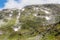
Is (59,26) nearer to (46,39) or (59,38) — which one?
(59,38)

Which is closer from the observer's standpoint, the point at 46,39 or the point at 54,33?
the point at 46,39

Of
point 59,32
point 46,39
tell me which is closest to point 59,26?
point 59,32

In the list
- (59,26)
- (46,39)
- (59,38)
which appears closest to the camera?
(46,39)

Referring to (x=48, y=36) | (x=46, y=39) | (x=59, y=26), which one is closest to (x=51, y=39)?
(x=48, y=36)

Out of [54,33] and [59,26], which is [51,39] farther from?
[59,26]

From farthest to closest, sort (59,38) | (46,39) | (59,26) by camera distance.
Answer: (59,26) → (59,38) → (46,39)

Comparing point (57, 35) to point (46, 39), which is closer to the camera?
point (46, 39)

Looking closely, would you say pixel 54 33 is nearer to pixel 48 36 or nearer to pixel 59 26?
pixel 48 36
